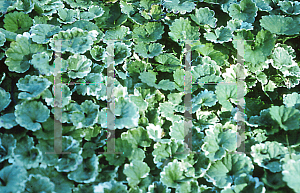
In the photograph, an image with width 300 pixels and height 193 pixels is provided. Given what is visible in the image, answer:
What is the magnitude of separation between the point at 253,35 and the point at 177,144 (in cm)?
123

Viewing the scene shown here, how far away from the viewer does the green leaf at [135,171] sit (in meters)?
1.63

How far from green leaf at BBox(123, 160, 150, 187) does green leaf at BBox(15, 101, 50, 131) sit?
0.64 m

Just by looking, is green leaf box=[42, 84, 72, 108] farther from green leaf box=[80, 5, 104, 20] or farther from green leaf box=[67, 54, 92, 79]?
green leaf box=[80, 5, 104, 20]

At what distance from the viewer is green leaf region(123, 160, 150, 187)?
5.35ft

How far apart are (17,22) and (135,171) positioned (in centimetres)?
161

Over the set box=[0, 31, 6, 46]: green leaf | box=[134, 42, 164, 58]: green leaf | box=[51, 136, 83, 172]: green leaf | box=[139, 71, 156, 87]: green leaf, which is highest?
box=[0, 31, 6, 46]: green leaf

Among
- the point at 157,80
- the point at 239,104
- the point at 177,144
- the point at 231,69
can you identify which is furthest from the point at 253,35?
the point at 177,144

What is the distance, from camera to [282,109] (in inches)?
71.9

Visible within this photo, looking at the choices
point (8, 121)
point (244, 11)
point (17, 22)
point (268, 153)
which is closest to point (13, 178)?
point (8, 121)

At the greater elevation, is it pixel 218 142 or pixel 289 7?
pixel 289 7

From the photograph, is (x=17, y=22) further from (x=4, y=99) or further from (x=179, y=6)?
(x=179, y=6)

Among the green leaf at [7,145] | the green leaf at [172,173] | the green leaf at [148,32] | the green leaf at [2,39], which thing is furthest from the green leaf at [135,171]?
the green leaf at [2,39]

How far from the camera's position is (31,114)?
5.55 feet

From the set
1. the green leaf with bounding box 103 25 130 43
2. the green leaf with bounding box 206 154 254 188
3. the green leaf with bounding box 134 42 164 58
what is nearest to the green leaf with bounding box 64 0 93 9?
the green leaf with bounding box 103 25 130 43
